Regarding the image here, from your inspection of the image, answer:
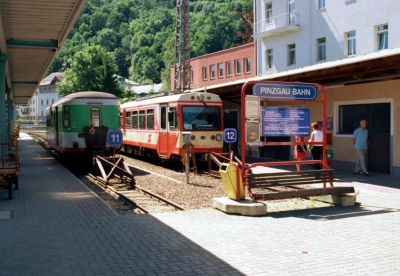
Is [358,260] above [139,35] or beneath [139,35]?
beneath

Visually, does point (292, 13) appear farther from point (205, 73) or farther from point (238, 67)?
point (205, 73)

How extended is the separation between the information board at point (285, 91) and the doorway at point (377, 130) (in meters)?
6.20

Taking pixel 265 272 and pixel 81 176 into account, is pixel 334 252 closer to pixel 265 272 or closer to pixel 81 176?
pixel 265 272

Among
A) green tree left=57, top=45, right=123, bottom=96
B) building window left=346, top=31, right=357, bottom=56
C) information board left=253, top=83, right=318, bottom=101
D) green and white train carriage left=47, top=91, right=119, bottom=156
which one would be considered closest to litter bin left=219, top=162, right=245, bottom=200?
information board left=253, top=83, right=318, bottom=101

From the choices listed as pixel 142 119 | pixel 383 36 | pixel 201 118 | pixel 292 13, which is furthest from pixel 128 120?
pixel 292 13

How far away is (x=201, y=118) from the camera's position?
58.3ft

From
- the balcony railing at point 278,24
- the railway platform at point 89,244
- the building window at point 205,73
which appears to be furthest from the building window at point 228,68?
the railway platform at point 89,244

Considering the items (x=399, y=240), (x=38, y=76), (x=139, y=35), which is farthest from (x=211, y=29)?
(x=399, y=240)

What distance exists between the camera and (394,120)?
1511cm

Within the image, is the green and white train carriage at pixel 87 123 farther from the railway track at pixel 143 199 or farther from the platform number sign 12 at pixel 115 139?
the railway track at pixel 143 199

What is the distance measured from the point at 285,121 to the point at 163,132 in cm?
888

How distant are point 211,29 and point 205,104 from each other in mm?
71414

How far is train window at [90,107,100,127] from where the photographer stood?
19125mm

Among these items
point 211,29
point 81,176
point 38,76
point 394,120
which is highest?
point 211,29
